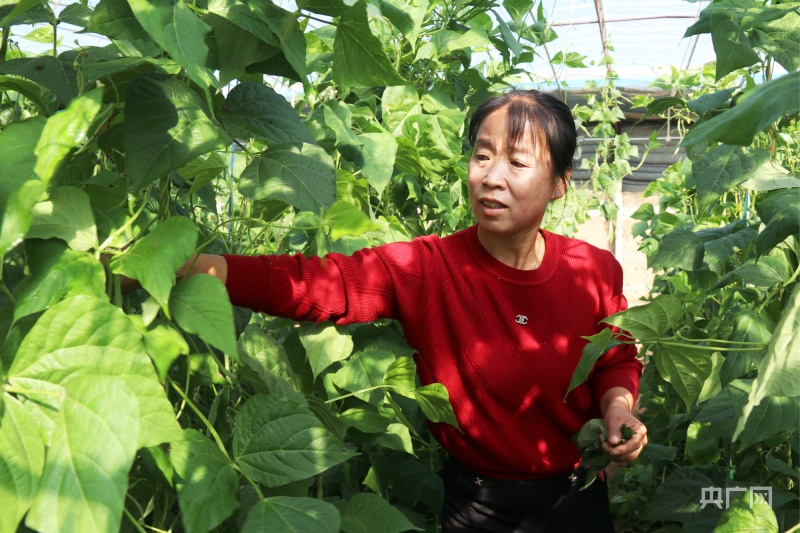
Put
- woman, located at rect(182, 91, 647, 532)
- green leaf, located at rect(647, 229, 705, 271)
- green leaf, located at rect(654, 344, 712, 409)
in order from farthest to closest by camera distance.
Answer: green leaf, located at rect(647, 229, 705, 271)
woman, located at rect(182, 91, 647, 532)
green leaf, located at rect(654, 344, 712, 409)

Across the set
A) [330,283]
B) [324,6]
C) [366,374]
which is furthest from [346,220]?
[366,374]

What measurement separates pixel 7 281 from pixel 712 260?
1.15 meters

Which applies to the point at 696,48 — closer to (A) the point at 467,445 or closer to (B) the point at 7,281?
(A) the point at 467,445

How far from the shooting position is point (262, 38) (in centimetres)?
83

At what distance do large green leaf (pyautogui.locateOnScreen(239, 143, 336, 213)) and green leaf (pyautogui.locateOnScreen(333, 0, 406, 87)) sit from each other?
92 mm

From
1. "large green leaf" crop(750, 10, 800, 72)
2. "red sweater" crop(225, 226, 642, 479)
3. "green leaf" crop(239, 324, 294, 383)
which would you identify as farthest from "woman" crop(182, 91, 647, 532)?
"large green leaf" crop(750, 10, 800, 72)

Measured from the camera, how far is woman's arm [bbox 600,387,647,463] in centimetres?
135

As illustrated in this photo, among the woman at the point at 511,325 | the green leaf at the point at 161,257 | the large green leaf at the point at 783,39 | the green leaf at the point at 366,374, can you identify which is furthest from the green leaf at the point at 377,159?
the green leaf at the point at 161,257

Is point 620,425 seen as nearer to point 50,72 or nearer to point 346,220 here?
point 346,220

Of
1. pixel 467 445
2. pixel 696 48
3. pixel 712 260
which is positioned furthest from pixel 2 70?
pixel 696 48

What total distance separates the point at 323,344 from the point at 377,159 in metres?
0.40

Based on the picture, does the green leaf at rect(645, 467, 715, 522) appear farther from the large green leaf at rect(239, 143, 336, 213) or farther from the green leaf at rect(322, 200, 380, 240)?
the green leaf at rect(322, 200, 380, 240)

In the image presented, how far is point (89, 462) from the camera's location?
599mm

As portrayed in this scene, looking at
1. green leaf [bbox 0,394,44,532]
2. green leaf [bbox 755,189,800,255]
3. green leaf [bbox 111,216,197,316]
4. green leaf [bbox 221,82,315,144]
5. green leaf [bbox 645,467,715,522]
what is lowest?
green leaf [bbox 645,467,715,522]
